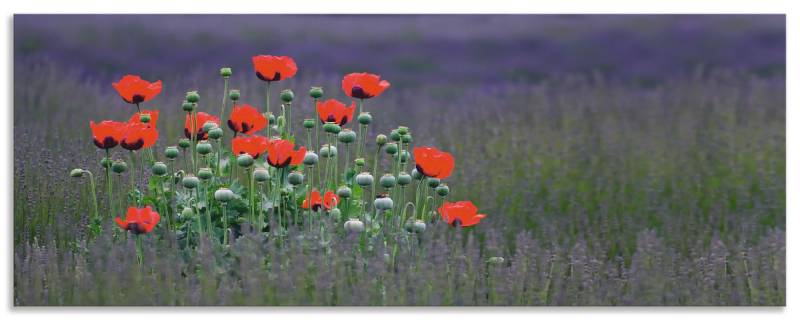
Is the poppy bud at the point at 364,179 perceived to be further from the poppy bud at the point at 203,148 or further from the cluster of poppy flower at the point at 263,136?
the poppy bud at the point at 203,148

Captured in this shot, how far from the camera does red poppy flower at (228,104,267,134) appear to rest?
3.68 metres

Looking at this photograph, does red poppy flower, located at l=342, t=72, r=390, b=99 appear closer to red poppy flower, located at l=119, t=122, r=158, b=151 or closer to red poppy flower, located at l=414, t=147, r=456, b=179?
red poppy flower, located at l=414, t=147, r=456, b=179

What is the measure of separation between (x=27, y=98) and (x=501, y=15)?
140 cm

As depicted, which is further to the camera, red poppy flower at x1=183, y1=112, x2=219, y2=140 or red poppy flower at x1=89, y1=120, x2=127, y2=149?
red poppy flower at x1=183, y1=112, x2=219, y2=140

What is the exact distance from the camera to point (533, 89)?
4723mm

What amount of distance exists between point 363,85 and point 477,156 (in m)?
1.13

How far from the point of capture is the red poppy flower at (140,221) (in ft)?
11.7

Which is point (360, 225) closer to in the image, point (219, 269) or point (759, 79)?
point (219, 269)

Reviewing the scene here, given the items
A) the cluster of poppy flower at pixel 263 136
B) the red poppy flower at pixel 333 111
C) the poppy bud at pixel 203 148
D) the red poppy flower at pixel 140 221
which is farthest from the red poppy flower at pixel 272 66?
the red poppy flower at pixel 140 221

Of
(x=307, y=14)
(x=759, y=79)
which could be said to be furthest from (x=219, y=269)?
(x=759, y=79)

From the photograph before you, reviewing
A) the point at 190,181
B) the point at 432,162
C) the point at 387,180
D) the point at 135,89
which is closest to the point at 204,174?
the point at 190,181

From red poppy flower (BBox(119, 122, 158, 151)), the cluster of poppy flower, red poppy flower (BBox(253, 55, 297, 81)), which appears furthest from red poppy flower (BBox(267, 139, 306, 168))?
red poppy flower (BBox(119, 122, 158, 151))
